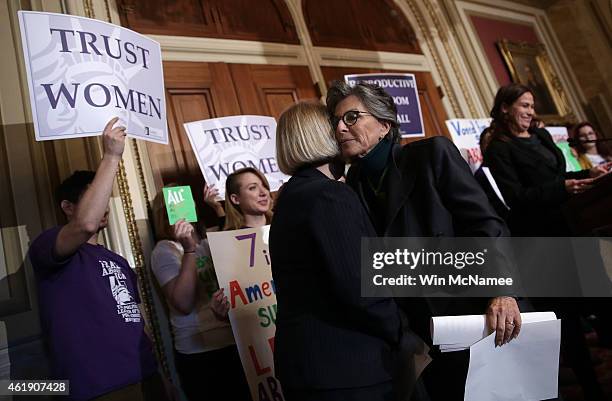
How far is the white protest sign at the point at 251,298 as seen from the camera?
7.27 ft

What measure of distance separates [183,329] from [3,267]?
A: 3.03ft

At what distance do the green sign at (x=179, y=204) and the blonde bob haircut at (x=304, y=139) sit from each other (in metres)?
1.09

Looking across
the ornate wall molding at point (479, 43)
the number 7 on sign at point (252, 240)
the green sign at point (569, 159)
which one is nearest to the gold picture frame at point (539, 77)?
the ornate wall molding at point (479, 43)

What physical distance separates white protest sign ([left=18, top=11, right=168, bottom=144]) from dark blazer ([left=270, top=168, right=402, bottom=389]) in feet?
3.71

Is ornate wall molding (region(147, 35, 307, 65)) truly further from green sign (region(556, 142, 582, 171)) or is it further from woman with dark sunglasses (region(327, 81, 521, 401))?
woman with dark sunglasses (region(327, 81, 521, 401))

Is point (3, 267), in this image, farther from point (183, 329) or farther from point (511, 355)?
point (511, 355)

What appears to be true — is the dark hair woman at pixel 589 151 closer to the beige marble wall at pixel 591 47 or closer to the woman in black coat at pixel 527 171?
the woman in black coat at pixel 527 171

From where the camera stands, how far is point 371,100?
1.70m

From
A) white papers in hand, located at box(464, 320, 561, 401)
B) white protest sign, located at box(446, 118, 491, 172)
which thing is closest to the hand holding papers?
white papers in hand, located at box(464, 320, 561, 401)

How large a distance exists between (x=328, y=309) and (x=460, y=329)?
1.12 feet

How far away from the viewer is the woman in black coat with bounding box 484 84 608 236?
233 centimetres

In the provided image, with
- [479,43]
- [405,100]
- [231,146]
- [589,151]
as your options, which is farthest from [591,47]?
[231,146]

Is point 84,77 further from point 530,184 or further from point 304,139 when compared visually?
point 530,184

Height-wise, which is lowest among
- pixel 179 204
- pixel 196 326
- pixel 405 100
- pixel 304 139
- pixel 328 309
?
pixel 328 309
